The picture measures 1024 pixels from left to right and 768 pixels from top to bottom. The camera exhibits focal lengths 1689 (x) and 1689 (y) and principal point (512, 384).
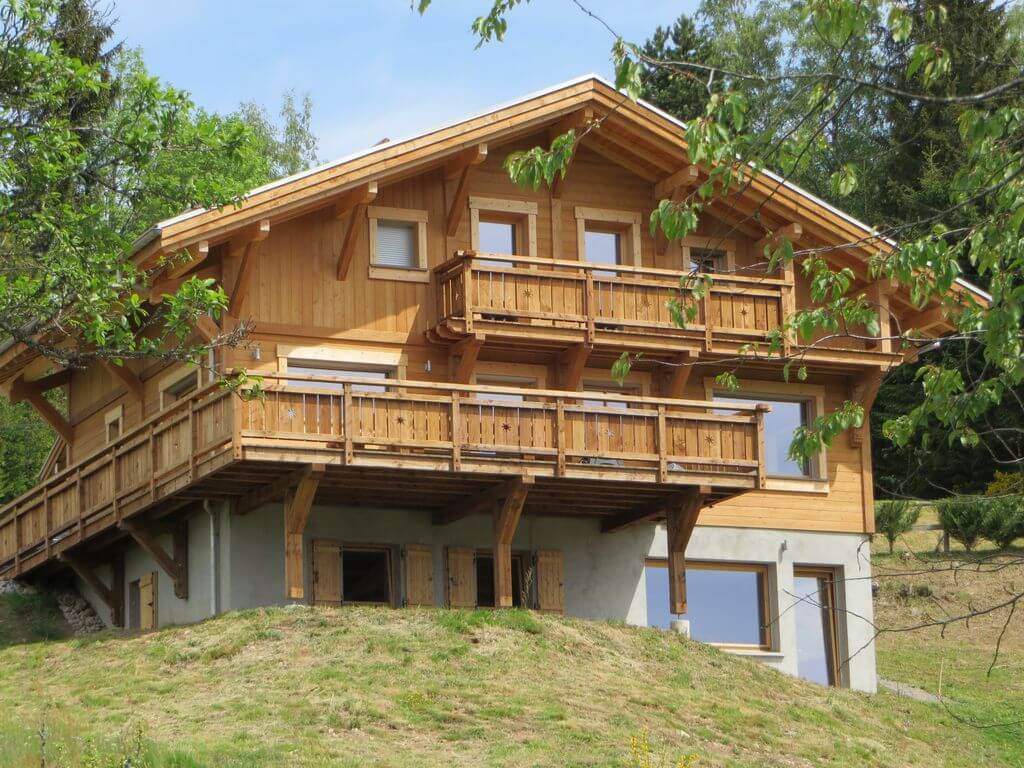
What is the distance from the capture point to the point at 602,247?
96.6 feet

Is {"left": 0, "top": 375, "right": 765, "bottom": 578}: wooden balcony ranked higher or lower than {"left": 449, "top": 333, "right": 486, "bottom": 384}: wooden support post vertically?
lower

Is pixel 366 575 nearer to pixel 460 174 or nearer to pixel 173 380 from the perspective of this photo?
pixel 173 380

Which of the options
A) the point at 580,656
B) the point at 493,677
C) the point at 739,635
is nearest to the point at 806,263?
the point at 493,677

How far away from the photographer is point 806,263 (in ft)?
38.3

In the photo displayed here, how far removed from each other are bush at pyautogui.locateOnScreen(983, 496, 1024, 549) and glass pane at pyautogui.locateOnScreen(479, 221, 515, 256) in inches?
575

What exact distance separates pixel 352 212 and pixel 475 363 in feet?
10.3

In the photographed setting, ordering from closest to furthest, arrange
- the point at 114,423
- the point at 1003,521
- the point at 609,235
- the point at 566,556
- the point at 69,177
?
1. the point at 69,177
2. the point at 566,556
3. the point at 609,235
4. the point at 114,423
5. the point at 1003,521

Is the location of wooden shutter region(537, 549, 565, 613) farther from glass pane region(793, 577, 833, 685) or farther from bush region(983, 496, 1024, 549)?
bush region(983, 496, 1024, 549)

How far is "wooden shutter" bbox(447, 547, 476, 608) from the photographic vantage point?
26.5 metres

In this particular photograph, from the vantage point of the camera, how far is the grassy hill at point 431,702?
60.8ft

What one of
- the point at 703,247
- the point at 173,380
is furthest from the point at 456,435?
the point at 703,247

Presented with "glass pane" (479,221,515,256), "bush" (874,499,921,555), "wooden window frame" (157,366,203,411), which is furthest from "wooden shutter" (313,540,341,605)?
"bush" (874,499,921,555)

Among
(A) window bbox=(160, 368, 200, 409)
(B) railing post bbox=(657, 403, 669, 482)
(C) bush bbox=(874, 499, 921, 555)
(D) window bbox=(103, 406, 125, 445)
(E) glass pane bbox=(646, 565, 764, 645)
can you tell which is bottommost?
(E) glass pane bbox=(646, 565, 764, 645)

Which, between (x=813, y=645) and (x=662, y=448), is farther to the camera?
(x=813, y=645)
